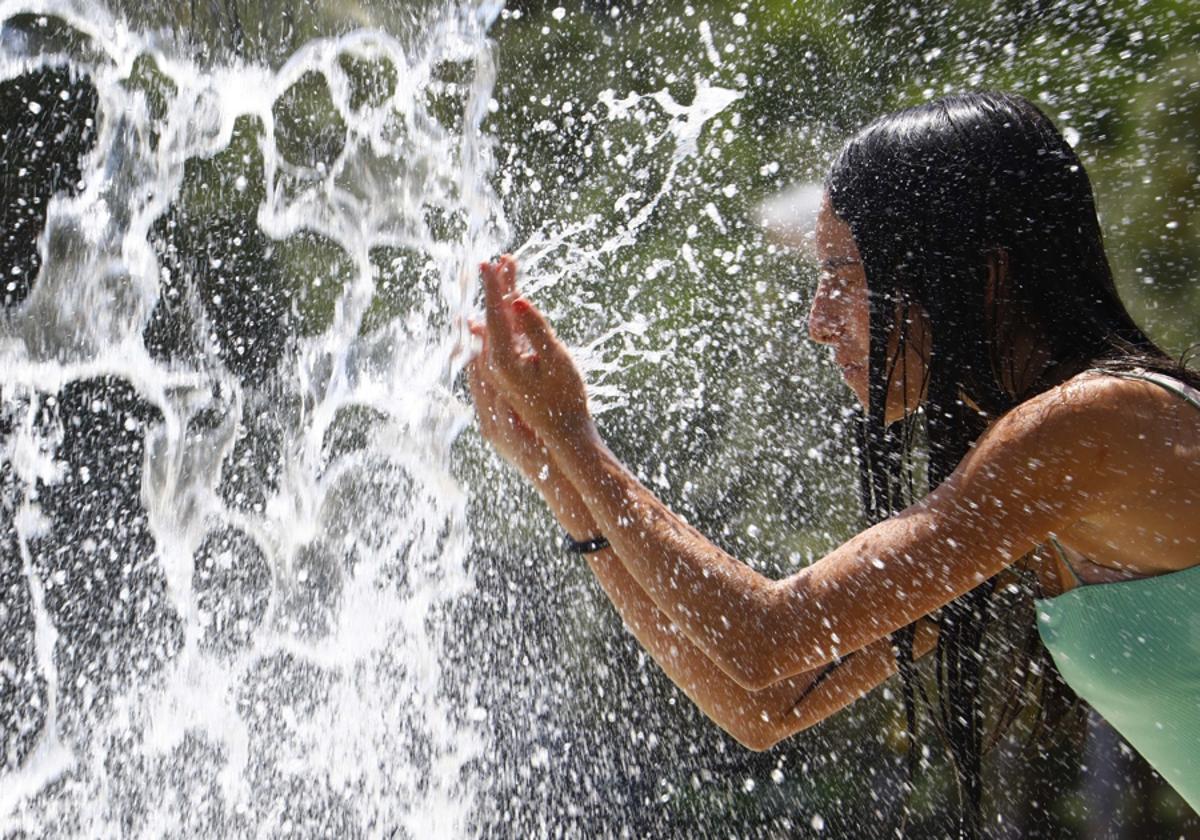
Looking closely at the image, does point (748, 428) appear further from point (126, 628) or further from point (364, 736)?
point (126, 628)

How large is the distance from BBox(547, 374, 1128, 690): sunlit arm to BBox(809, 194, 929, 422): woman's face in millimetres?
245

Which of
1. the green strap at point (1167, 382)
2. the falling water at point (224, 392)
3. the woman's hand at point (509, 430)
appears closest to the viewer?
the green strap at point (1167, 382)

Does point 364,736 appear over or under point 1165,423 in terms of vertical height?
under

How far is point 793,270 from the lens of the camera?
5.12 meters

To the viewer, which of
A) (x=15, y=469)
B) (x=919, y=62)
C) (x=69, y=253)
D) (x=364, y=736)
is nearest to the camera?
(x=364, y=736)

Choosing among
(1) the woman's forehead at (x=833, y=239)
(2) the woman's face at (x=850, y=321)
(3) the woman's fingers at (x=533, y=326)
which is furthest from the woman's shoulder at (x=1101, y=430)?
(3) the woman's fingers at (x=533, y=326)

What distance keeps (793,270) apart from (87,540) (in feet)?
14.4

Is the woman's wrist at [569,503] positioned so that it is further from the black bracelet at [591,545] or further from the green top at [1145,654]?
the green top at [1145,654]

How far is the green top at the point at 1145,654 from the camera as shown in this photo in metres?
1.41

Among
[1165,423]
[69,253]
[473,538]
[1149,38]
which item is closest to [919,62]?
[1149,38]

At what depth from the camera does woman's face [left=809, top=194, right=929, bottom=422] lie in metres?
1.66

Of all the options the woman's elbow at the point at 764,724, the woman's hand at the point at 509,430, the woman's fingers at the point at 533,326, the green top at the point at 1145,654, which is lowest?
the woman's elbow at the point at 764,724

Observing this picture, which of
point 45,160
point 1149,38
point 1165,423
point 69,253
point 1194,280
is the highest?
point 45,160

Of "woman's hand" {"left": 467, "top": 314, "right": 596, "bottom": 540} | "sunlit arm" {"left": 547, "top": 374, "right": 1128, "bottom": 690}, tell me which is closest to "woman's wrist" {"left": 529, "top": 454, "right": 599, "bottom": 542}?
"woman's hand" {"left": 467, "top": 314, "right": 596, "bottom": 540}
